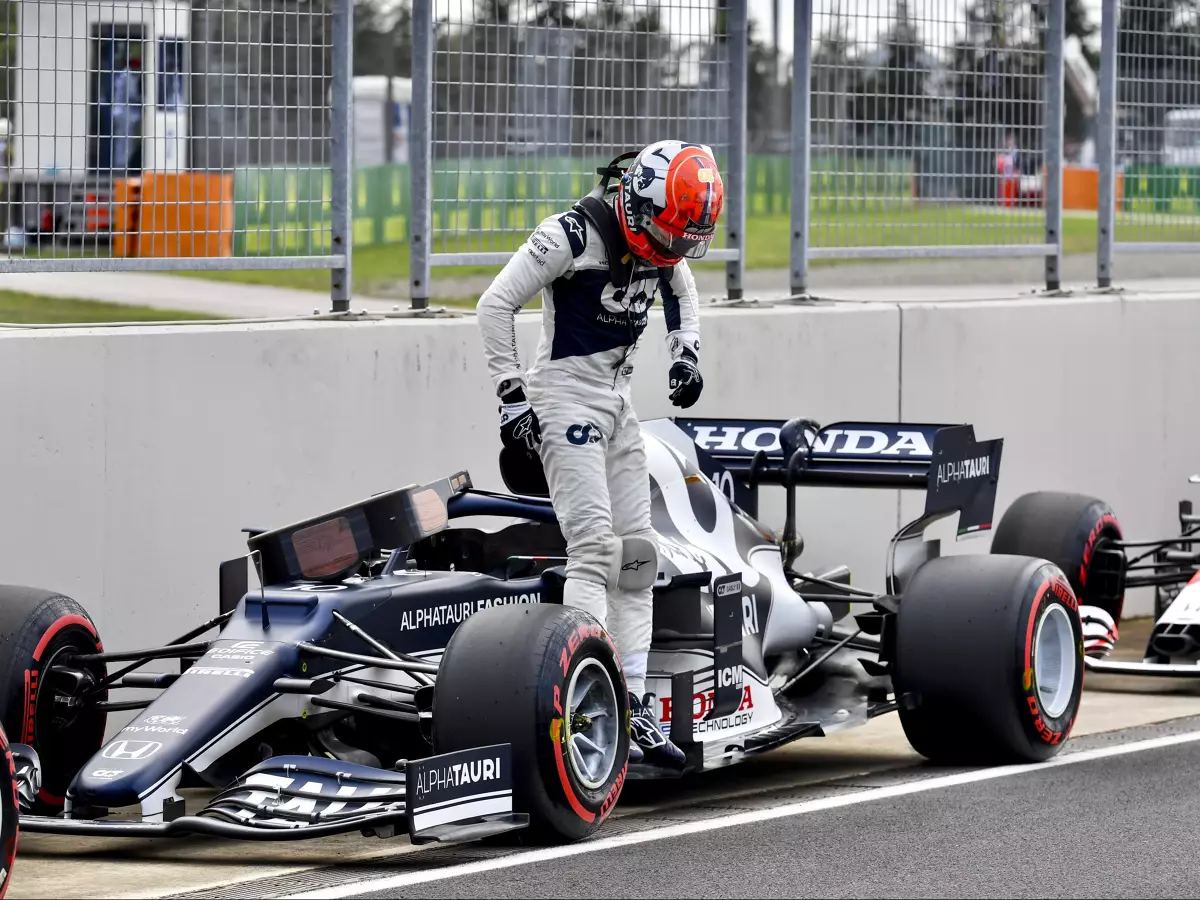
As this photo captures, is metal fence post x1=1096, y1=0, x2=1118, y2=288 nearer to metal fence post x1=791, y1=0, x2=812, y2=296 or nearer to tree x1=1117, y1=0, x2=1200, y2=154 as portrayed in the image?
tree x1=1117, y1=0, x2=1200, y2=154

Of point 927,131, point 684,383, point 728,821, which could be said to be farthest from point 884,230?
point 728,821

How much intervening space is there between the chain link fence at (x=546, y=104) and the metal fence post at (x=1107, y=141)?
8.80ft

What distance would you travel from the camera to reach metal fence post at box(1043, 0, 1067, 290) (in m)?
11.9

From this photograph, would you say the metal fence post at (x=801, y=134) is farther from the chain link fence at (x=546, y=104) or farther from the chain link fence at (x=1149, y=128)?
the chain link fence at (x=1149, y=128)

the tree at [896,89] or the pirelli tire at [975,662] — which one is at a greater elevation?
the tree at [896,89]

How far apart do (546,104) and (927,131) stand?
2.59 m

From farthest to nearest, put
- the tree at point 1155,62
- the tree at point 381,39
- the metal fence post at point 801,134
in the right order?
the tree at point 381,39 → the tree at point 1155,62 → the metal fence post at point 801,134

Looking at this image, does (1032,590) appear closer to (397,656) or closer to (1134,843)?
(1134,843)

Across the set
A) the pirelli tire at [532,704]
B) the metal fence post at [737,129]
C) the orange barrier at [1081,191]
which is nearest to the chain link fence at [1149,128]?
the orange barrier at [1081,191]

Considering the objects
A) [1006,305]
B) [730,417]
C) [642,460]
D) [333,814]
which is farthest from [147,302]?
[333,814]

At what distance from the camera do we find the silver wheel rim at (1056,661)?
→ 7.82 metres

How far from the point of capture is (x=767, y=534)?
320 inches

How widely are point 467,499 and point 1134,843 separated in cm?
251

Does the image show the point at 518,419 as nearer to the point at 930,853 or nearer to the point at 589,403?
the point at 589,403
